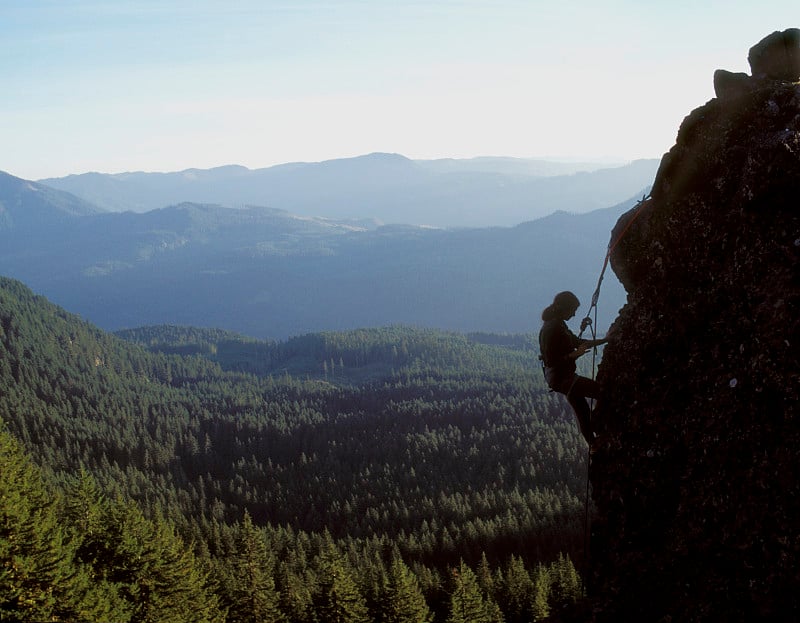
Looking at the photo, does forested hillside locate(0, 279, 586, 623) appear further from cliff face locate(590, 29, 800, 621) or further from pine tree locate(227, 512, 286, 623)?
cliff face locate(590, 29, 800, 621)

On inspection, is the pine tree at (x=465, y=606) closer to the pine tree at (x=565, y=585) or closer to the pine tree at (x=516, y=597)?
the pine tree at (x=516, y=597)

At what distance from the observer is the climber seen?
14.0m

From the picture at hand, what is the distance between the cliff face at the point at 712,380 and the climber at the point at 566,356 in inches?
23.4

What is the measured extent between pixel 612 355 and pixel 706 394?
2.53 meters

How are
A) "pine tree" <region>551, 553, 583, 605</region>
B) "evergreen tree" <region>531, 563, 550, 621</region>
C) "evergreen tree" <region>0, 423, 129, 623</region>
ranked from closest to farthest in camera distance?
"evergreen tree" <region>0, 423, 129, 623</region>, "evergreen tree" <region>531, 563, 550, 621</region>, "pine tree" <region>551, 553, 583, 605</region>

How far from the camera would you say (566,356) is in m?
14.1

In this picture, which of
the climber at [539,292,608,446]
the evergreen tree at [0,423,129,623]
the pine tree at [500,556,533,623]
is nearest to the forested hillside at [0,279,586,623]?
the evergreen tree at [0,423,129,623]

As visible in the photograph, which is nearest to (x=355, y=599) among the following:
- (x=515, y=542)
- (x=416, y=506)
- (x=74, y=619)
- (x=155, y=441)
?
(x=74, y=619)

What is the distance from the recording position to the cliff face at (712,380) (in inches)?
383

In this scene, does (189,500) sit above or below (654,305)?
below

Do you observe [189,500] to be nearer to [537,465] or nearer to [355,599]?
[537,465]

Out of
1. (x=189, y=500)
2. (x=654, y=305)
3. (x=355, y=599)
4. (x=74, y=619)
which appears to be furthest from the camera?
(x=189, y=500)

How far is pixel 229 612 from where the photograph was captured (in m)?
44.8

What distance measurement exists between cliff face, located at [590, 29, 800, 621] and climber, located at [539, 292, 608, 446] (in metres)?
0.59
